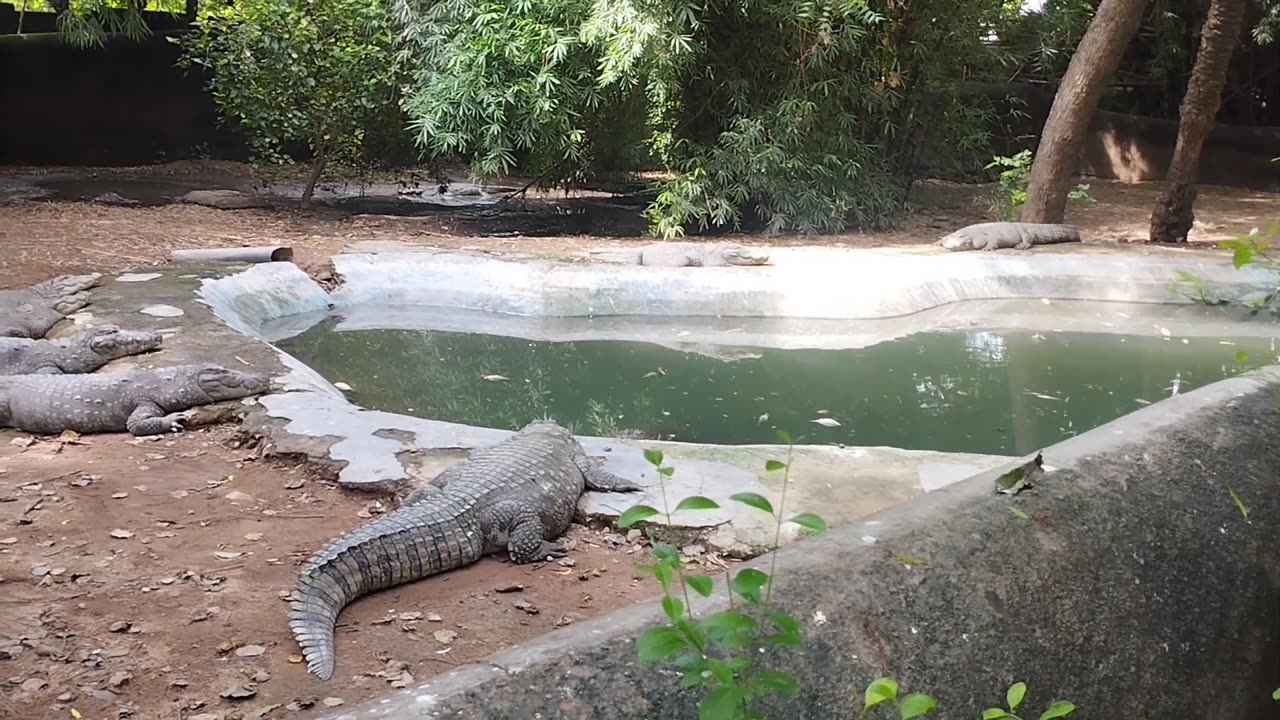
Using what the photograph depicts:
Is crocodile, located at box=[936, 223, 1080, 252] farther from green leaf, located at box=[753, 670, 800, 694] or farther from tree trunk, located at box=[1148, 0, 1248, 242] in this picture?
green leaf, located at box=[753, 670, 800, 694]

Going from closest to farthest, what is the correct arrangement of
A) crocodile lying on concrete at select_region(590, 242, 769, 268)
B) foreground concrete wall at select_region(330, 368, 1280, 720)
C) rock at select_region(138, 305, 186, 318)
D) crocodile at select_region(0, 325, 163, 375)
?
foreground concrete wall at select_region(330, 368, 1280, 720) → crocodile at select_region(0, 325, 163, 375) → rock at select_region(138, 305, 186, 318) → crocodile lying on concrete at select_region(590, 242, 769, 268)

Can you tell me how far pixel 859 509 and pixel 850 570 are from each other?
6.71 feet

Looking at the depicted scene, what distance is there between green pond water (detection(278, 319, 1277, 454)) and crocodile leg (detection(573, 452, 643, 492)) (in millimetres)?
1153

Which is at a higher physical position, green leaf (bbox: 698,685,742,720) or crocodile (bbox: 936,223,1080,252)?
green leaf (bbox: 698,685,742,720)

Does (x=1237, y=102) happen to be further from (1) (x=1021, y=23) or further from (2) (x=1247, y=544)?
(2) (x=1247, y=544)

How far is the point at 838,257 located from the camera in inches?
331

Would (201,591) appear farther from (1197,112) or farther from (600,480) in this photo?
(1197,112)

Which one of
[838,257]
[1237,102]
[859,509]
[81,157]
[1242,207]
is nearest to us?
A: [859,509]

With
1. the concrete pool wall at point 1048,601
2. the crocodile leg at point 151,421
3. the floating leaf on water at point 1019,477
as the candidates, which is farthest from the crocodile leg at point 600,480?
the floating leaf on water at point 1019,477

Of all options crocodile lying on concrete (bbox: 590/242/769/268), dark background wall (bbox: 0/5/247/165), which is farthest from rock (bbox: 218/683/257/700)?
dark background wall (bbox: 0/5/247/165)

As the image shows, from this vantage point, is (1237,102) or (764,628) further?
(1237,102)

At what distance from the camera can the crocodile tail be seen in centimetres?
260

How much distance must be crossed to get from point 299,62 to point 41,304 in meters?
4.88

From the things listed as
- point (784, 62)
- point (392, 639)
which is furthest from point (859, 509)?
point (784, 62)
